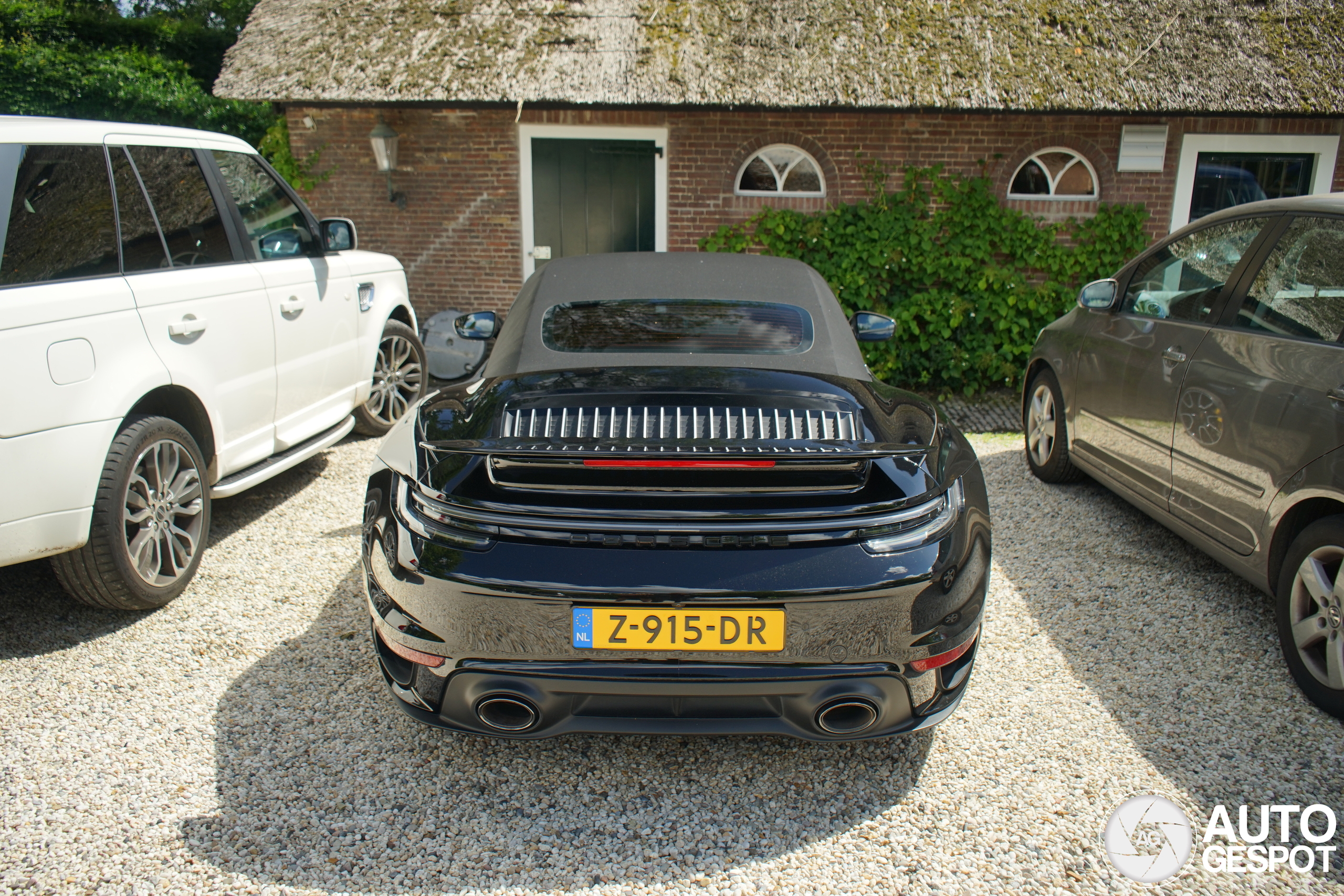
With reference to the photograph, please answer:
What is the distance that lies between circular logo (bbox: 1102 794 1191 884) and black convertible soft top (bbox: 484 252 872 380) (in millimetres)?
1480

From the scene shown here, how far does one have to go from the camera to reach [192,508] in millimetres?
3648

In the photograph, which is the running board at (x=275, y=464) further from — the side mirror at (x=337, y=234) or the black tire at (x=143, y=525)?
the side mirror at (x=337, y=234)

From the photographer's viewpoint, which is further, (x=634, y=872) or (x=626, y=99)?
(x=626, y=99)

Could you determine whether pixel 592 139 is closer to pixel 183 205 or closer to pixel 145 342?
pixel 183 205

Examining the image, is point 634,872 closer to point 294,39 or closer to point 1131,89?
point 1131,89

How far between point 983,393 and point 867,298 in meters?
1.45

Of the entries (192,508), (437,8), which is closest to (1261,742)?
(192,508)

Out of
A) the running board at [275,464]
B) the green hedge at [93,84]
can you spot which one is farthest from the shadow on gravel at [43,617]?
the green hedge at [93,84]

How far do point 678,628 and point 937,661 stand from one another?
0.68 metres

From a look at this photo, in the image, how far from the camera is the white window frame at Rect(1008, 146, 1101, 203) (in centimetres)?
855

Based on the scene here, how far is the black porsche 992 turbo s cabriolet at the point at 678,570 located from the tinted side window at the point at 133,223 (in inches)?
76.8

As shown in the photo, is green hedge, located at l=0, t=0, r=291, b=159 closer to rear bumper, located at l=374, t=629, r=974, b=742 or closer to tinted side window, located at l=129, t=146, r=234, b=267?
tinted side window, located at l=129, t=146, r=234, b=267

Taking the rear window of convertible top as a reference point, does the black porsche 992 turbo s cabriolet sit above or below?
below

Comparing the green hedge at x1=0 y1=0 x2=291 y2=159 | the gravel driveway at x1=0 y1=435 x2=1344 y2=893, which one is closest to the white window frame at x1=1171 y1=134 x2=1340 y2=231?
the gravel driveway at x1=0 y1=435 x2=1344 y2=893
